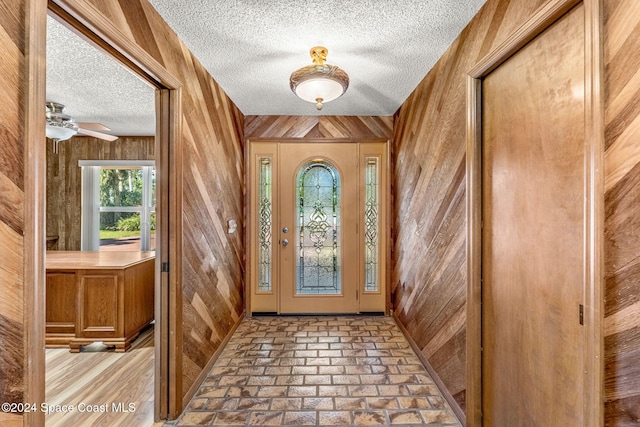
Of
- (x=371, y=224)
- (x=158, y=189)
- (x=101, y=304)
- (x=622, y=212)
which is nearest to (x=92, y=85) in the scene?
(x=158, y=189)

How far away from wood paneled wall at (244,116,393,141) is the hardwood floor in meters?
2.58

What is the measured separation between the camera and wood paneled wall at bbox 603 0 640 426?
0.89 m

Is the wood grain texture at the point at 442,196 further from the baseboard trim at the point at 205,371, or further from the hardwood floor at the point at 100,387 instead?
the hardwood floor at the point at 100,387

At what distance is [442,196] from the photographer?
84.7 inches

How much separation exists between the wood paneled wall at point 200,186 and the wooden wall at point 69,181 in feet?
8.28

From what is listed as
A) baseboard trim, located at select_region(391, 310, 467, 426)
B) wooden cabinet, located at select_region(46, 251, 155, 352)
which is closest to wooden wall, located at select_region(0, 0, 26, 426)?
wooden cabinet, located at select_region(46, 251, 155, 352)

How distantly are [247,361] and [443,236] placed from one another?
196 centimetres

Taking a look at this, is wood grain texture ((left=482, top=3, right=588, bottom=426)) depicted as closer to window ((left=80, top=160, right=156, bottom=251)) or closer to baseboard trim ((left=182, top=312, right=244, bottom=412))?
baseboard trim ((left=182, top=312, right=244, bottom=412))

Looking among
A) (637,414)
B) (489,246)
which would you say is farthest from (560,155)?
(637,414)

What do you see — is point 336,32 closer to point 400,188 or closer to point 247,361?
point 400,188

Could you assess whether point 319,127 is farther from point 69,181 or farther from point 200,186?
point 69,181

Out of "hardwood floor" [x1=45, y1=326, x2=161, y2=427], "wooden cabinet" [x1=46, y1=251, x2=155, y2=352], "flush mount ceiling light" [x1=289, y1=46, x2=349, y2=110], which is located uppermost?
"flush mount ceiling light" [x1=289, y1=46, x2=349, y2=110]

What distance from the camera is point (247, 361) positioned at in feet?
8.54

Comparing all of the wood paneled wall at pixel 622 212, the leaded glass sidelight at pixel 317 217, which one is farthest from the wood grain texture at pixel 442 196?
the leaded glass sidelight at pixel 317 217
